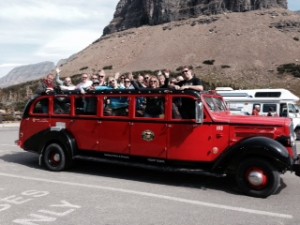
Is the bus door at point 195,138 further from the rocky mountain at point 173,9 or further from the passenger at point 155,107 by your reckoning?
the rocky mountain at point 173,9

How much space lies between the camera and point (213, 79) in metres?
87.8

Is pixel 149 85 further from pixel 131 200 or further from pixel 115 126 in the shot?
pixel 131 200

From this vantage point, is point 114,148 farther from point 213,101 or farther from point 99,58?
point 99,58

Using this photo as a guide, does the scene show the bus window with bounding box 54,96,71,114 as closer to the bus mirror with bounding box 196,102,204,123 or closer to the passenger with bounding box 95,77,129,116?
the passenger with bounding box 95,77,129,116

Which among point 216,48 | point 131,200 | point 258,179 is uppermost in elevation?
point 216,48

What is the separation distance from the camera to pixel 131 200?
25.0 feet

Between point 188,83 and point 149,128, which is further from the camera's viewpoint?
point 188,83

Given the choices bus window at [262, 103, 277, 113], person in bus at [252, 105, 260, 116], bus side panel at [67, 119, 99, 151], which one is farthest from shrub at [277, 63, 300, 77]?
bus side panel at [67, 119, 99, 151]

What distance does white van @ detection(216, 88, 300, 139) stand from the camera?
21.0 metres

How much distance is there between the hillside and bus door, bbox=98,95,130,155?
74.5 metres

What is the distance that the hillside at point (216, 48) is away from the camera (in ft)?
310

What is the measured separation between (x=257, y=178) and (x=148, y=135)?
2.41 metres

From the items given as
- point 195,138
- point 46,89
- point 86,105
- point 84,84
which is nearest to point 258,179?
point 195,138

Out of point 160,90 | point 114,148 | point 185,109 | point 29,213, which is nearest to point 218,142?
point 185,109
